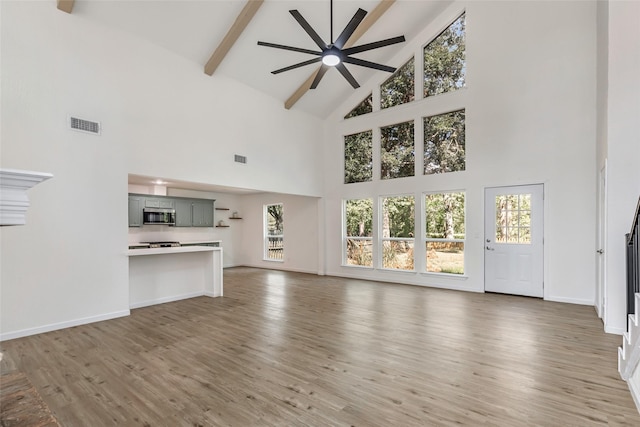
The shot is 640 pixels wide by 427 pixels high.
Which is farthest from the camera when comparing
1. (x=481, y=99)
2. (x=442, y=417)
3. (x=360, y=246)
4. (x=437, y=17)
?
(x=360, y=246)

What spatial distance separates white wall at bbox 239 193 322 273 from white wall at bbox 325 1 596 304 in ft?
9.87

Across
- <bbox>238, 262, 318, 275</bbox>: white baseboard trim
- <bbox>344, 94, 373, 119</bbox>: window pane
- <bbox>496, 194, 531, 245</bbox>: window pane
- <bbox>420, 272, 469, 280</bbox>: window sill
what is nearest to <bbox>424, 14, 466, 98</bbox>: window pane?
<bbox>344, 94, 373, 119</bbox>: window pane

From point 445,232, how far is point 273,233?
5287mm

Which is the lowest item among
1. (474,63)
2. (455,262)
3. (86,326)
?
Answer: (86,326)

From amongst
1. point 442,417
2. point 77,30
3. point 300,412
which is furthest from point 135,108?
point 442,417

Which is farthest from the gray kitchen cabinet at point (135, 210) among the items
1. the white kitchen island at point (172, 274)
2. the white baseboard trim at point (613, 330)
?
the white baseboard trim at point (613, 330)

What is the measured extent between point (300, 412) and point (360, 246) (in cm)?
610

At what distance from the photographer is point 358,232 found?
8367 mm

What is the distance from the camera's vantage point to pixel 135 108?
16.6 ft

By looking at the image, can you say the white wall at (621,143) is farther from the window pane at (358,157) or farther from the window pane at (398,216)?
the window pane at (358,157)

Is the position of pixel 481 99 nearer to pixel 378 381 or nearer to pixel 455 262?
pixel 455 262

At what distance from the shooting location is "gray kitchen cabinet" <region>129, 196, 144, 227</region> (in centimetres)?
772

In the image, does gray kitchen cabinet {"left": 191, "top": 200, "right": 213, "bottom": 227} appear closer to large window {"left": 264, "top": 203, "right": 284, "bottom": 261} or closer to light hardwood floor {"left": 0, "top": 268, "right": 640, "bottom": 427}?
large window {"left": 264, "top": 203, "right": 284, "bottom": 261}

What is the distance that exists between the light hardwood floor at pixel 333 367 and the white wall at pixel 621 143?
0.65m
